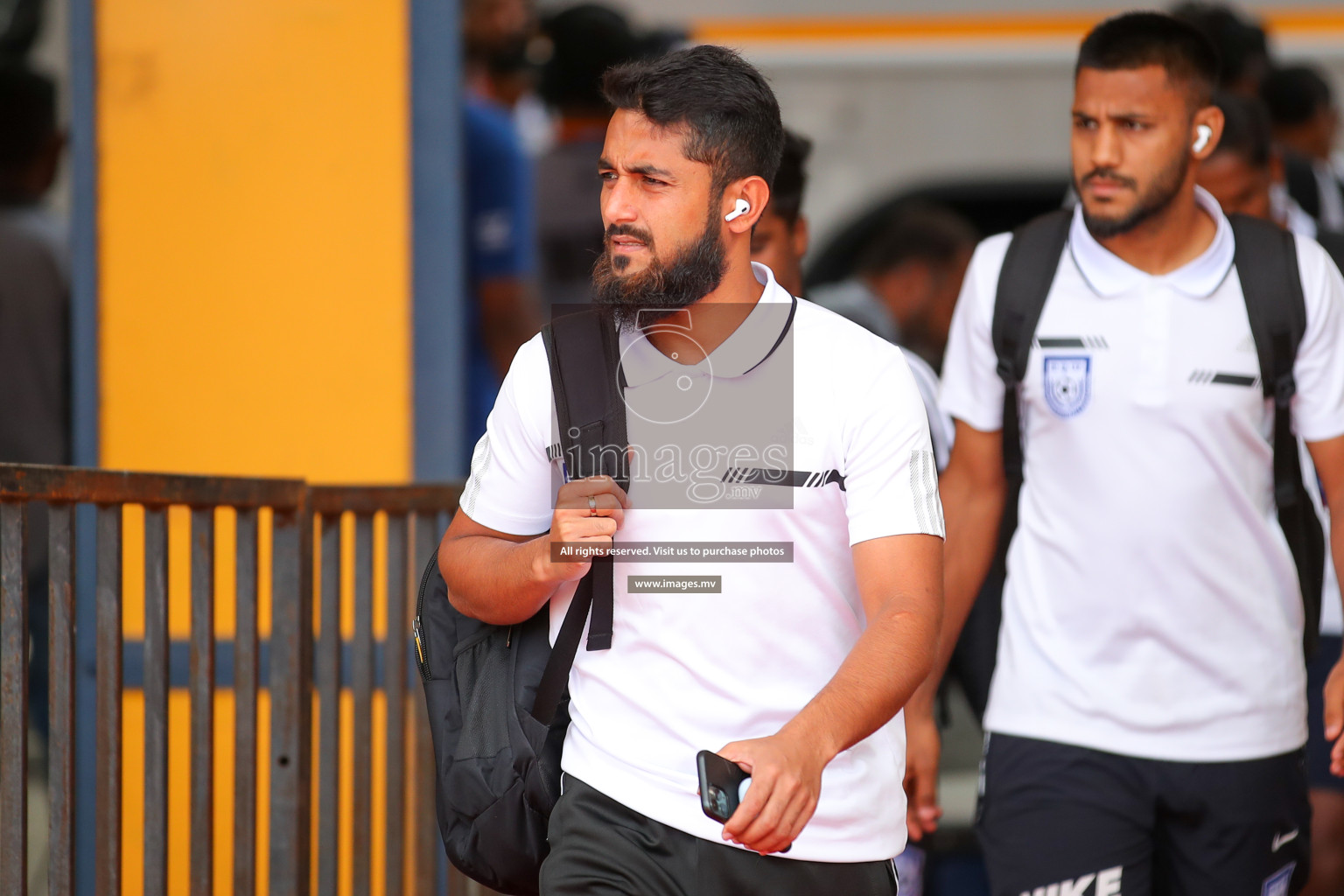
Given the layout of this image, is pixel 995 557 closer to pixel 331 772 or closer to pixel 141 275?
pixel 331 772

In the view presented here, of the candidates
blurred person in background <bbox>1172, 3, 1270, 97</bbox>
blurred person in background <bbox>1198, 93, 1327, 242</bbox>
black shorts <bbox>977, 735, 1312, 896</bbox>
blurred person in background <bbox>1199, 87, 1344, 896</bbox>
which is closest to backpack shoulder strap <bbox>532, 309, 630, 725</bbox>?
black shorts <bbox>977, 735, 1312, 896</bbox>

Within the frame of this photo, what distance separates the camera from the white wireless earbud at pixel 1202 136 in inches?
130

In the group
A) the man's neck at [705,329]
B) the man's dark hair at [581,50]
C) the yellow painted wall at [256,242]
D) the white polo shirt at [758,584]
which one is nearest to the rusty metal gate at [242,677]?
the white polo shirt at [758,584]

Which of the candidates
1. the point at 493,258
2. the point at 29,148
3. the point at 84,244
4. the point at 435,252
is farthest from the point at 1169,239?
the point at 29,148

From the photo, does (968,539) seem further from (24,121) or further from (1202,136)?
(24,121)

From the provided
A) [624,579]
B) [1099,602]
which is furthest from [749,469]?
[1099,602]

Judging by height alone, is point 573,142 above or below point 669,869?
above

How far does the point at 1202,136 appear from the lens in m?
3.30

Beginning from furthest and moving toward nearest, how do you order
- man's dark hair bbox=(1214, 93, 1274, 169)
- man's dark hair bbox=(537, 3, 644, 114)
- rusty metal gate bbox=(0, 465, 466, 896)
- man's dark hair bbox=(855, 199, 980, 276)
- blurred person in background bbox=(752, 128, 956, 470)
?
1. man's dark hair bbox=(855, 199, 980, 276)
2. man's dark hair bbox=(537, 3, 644, 114)
3. man's dark hair bbox=(1214, 93, 1274, 169)
4. blurred person in background bbox=(752, 128, 956, 470)
5. rusty metal gate bbox=(0, 465, 466, 896)

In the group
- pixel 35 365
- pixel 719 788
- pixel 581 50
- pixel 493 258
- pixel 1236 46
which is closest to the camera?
pixel 719 788

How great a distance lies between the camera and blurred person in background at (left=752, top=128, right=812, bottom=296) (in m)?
3.51

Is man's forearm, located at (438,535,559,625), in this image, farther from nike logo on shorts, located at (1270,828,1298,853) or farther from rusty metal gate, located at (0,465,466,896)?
nike logo on shorts, located at (1270,828,1298,853)

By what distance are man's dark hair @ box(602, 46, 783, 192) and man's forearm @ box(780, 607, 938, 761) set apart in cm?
76

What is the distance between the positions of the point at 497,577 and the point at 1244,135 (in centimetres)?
271
